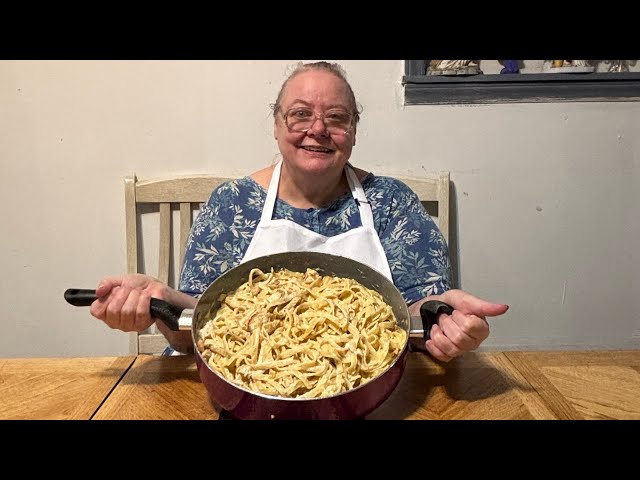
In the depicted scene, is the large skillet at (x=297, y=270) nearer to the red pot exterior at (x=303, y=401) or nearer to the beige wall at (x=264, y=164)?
Answer: the red pot exterior at (x=303, y=401)

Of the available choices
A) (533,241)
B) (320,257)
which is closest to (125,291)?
(320,257)

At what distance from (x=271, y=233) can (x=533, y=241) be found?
1112 mm

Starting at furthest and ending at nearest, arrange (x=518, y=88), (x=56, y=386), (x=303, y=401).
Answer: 1. (x=518, y=88)
2. (x=56, y=386)
3. (x=303, y=401)

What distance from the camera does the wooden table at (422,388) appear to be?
0.92m

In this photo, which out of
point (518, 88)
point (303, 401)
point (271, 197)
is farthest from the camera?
point (518, 88)

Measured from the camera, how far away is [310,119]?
135 cm

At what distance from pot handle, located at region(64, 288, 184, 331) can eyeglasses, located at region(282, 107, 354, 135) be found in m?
0.63

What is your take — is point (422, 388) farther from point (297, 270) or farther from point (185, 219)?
point (185, 219)

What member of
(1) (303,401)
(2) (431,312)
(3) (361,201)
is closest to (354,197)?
(3) (361,201)

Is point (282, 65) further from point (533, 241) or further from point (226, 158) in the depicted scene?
point (533, 241)

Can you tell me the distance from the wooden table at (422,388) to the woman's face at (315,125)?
0.57m

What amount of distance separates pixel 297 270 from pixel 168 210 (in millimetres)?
963

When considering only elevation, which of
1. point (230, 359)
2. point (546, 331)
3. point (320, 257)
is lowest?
point (546, 331)

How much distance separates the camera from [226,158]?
186 cm
